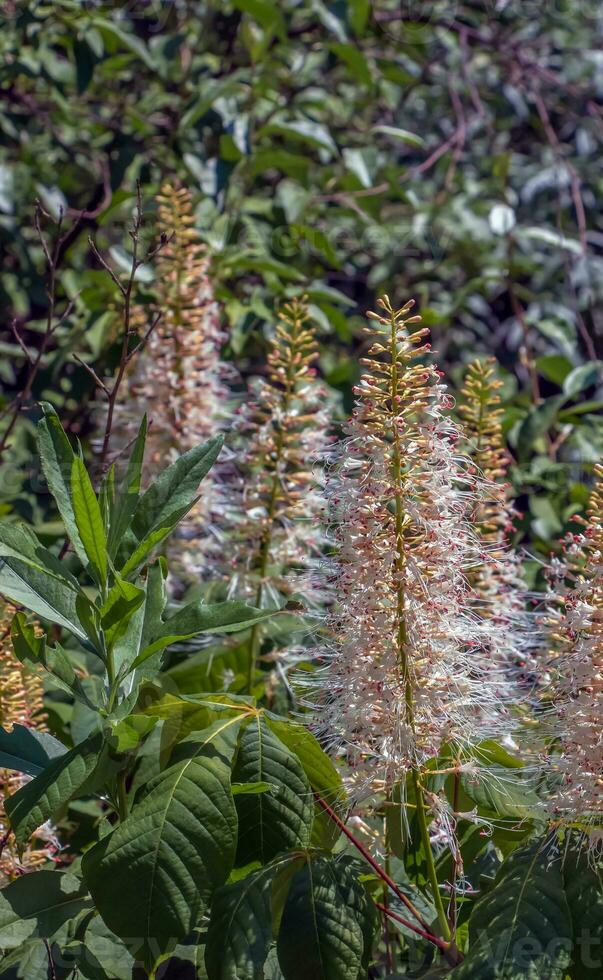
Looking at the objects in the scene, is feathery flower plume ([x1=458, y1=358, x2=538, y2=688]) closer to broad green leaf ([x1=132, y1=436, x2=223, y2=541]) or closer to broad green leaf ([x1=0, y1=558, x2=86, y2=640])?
broad green leaf ([x1=132, y1=436, x2=223, y2=541])

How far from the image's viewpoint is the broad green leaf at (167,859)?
1305mm

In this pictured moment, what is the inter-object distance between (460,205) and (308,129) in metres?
1.57

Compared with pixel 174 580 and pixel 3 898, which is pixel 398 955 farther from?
pixel 174 580

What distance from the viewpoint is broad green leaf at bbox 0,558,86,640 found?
150cm

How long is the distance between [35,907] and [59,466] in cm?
62

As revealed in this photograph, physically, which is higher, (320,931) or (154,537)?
(154,537)

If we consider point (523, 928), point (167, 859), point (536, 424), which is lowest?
point (536, 424)

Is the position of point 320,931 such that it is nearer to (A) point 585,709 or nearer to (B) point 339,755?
(B) point 339,755

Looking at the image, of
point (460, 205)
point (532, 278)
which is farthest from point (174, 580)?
point (532, 278)

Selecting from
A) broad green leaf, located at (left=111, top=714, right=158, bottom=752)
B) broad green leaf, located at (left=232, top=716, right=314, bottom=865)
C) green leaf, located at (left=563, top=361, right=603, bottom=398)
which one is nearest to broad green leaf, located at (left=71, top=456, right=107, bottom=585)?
broad green leaf, located at (left=111, top=714, right=158, bottom=752)

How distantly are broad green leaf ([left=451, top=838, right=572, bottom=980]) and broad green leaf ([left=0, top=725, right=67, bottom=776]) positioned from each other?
24.6 inches

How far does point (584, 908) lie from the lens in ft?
4.48

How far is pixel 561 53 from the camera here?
17.1 feet

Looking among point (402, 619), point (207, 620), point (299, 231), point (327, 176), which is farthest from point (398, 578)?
point (327, 176)
